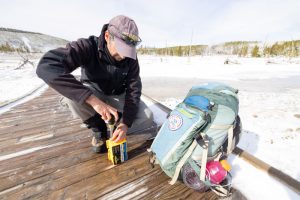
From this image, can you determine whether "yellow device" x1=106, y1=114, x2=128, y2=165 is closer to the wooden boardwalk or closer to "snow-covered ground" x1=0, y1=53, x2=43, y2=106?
the wooden boardwalk

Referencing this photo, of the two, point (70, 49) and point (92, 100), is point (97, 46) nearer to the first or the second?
point (70, 49)

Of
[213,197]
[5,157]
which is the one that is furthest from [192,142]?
[5,157]

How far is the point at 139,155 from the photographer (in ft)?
5.74

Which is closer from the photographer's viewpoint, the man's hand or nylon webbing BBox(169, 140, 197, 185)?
nylon webbing BBox(169, 140, 197, 185)

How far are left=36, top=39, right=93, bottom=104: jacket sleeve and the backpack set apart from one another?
76 centimetres

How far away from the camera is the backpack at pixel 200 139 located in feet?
4.13

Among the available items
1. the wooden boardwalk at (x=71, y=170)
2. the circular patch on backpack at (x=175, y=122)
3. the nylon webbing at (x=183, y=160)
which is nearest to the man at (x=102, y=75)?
the wooden boardwalk at (x=71, y=170)

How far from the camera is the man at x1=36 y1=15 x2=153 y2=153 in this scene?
A: 1.35 meters

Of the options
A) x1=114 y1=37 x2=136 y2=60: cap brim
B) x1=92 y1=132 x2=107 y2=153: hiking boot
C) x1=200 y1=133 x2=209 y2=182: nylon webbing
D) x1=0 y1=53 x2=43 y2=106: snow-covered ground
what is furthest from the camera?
x1=0 y1=53 x2=43 y2=106: snow-covered ground

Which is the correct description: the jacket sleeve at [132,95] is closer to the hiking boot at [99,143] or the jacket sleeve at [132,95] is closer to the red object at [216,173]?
the hiking boot at [99,143]

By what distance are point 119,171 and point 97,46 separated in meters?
1.15

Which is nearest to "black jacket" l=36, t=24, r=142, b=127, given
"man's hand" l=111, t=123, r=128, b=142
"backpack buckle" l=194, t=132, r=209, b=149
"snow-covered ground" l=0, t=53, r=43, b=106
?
"man's hand" l=111, t=123, r=128, b=142

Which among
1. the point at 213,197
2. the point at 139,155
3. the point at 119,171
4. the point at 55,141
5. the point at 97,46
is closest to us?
the point at 213,197

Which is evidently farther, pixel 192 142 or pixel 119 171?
pixel 119 171
